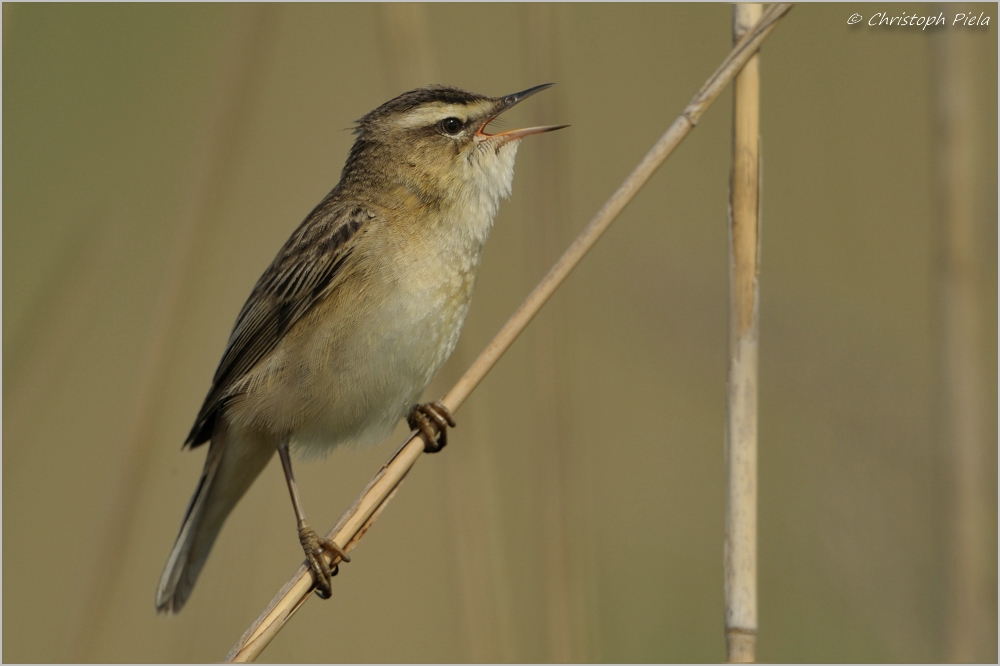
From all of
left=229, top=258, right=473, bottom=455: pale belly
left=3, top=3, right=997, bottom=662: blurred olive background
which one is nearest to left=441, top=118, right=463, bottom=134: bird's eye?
left=3, top=3, right=997, bottom=662: blurred olive background

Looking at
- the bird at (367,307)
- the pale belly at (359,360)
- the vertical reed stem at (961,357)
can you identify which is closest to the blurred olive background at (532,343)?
the vertical reed stem at (961,357)

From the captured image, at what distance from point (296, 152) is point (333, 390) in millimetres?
3955

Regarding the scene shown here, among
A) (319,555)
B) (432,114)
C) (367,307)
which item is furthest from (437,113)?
(319,555)

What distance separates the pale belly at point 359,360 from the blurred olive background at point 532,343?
31 centimetres

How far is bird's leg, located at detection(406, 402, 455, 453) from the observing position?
128 inches

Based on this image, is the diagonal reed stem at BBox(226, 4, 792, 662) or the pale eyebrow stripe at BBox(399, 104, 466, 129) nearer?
the diagonal reed stem at BBox(226, 4, 792, 662)

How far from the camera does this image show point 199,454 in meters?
4.73

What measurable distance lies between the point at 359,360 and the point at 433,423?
14.2 inches

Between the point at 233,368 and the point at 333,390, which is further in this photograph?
the point at 233,368

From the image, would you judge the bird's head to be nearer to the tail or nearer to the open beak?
the open beak

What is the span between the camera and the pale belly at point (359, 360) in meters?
3.20

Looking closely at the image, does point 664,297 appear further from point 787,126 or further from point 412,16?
point 787,126

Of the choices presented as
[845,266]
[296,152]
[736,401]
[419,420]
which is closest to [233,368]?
[419,420]

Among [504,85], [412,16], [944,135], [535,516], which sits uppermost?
[504,85]
